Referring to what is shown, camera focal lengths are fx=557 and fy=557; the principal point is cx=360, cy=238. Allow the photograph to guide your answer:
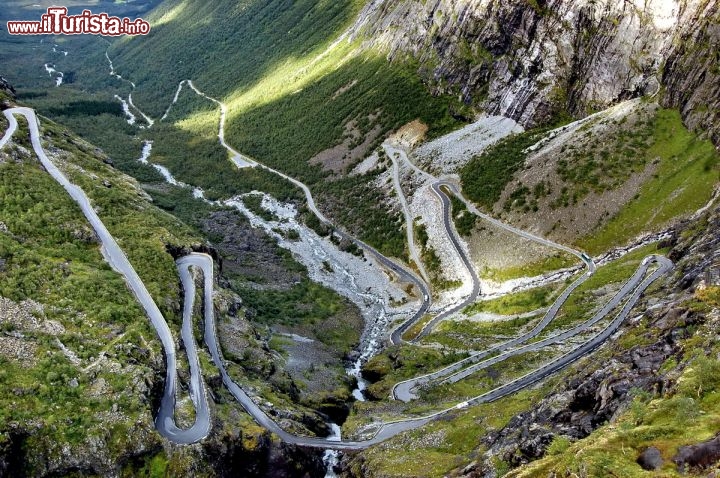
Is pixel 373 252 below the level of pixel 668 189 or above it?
below

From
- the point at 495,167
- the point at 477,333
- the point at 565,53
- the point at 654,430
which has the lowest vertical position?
the point at 477,333

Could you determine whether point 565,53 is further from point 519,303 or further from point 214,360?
point 214,360

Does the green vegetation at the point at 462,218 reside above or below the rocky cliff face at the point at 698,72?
below

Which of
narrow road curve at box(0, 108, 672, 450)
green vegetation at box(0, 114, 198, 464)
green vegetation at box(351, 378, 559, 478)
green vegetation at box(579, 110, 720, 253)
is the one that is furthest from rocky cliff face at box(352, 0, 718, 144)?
green vegetation at box(0, 114, 198, 464)

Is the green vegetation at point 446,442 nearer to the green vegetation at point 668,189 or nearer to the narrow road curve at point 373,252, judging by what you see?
the narrow road curve at point 373,252

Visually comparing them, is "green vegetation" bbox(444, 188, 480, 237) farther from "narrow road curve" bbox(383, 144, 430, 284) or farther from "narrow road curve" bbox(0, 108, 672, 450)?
"narrow road curve" bbox(0, 108, 672, 450)

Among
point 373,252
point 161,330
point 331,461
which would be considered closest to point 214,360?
point 161,330

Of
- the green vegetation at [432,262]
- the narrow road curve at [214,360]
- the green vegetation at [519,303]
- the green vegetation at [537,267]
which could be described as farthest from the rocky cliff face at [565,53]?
the narrow road curve at [214,360]
